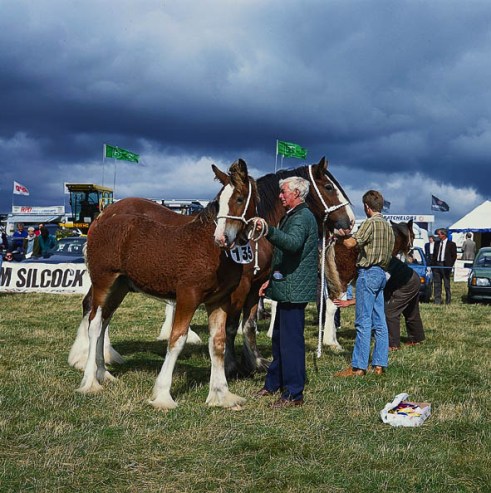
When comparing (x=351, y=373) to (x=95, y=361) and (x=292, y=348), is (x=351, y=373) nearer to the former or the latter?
(x=292, y=348)

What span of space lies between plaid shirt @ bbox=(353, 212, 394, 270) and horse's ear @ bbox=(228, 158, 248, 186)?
2157 mm

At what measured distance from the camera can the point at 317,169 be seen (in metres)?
7.00

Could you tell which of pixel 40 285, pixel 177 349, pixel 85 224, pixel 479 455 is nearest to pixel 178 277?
pixel 177 349

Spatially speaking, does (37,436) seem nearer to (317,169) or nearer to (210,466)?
(210,466)

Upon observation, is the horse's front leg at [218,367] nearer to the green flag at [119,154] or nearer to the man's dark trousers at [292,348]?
the man's dark trousers at [292,348]

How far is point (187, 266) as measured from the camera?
5.38 metres

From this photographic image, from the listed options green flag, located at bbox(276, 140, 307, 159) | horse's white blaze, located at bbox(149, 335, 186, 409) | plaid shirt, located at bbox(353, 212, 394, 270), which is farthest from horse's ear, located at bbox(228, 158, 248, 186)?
green flag, located at bbox(276, 140, 307, 159)

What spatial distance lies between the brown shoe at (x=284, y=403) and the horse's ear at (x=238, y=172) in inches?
81.0

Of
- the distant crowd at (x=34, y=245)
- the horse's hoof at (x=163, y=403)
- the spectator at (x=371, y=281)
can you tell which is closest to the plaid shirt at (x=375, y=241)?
the spectator at (x=371, y=281)

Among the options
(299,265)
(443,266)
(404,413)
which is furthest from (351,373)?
(443,266)

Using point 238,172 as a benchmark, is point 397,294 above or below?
below

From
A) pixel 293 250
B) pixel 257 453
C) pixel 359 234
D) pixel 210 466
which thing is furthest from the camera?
pixel 359 234

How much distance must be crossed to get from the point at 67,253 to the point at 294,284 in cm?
1508

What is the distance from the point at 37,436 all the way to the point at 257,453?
1.70 m
